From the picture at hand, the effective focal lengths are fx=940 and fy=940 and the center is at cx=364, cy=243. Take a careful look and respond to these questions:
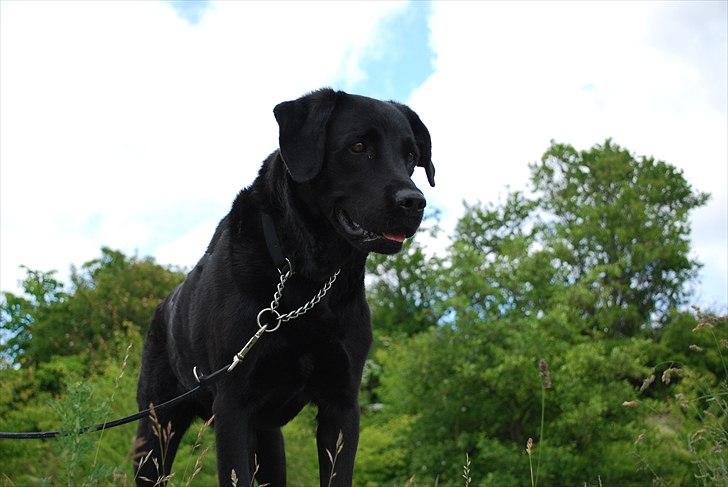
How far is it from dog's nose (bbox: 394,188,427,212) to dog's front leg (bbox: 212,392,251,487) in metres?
1.18

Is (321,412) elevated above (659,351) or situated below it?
below

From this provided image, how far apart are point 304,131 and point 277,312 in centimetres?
87

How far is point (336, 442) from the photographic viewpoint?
4.44 m

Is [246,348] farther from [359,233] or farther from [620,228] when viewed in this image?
[620,228]

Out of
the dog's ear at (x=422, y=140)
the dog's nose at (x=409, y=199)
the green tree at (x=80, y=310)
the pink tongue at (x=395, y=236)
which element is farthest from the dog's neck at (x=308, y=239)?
the green tree at (x=80, y=310)

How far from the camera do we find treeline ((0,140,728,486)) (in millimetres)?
25906

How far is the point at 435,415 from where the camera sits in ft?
94.6

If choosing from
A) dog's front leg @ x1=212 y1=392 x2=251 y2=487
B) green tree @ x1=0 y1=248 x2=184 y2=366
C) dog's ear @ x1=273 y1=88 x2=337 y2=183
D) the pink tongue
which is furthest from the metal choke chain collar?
green tree @ x1=0 y1=248 x2=184 y2=366

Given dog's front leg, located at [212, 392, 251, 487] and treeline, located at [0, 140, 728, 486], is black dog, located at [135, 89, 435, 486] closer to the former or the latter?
dog's front leg, located at [212, 392, 251, 487]

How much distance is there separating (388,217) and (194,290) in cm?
130

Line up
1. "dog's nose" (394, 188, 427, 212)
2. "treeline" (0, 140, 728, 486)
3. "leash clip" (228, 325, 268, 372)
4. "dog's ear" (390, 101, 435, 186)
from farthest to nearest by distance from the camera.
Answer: "treeline" (0, 140, 728, 486) → "dog's ear" (390, 101, 435, 186) → "leash clip" (228, 325, 268, 372) → "dog's nose" (394, 188, 427, 212)

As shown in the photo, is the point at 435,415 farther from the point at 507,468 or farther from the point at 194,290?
the point at 194,290

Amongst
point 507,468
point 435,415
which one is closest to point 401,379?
point 435,415

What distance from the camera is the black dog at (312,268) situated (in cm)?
429
